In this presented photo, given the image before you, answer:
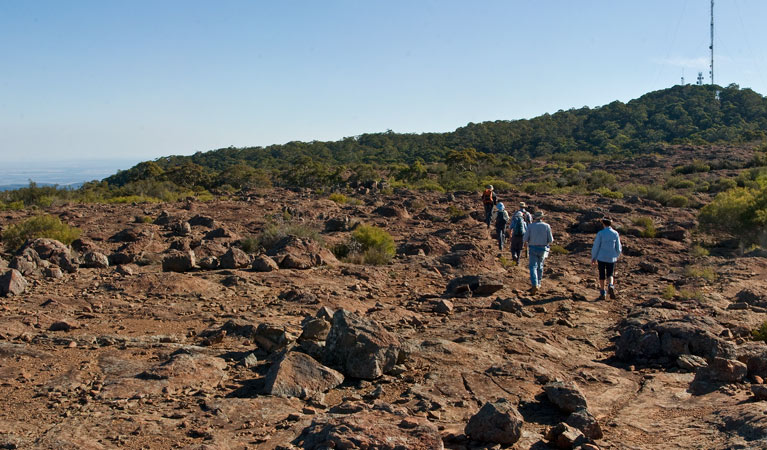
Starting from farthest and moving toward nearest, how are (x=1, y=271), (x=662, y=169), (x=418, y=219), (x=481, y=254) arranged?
(x=662, y=169) → (x=418, y=219) → (x=481, y=254) → (x=1, y=271)

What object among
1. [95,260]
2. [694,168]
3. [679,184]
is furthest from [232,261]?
[694,168]

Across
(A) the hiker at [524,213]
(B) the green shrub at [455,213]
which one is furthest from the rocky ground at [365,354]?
(B) the green shrub at [455,213]

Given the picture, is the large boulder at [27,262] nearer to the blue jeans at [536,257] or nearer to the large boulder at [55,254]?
the large boulder at [55,254]

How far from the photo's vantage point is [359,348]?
19.6ft

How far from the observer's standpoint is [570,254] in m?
14.9

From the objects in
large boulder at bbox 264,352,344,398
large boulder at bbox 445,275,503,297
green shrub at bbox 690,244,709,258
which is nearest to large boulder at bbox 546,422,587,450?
large boulder at bbox 264,352,344,398

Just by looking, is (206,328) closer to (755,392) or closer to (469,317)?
(469,317)

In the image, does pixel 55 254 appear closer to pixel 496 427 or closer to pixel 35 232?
pixel 35 232

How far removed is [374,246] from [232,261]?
3692 millimetres

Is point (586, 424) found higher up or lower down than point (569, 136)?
lower down

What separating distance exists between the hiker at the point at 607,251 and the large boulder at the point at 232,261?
6236 millimetres

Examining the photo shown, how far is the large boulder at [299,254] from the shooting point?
37.4ft

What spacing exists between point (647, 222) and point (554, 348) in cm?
1312

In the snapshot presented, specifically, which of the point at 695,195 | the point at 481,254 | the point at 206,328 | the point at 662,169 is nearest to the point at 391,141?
the point at 662,169
